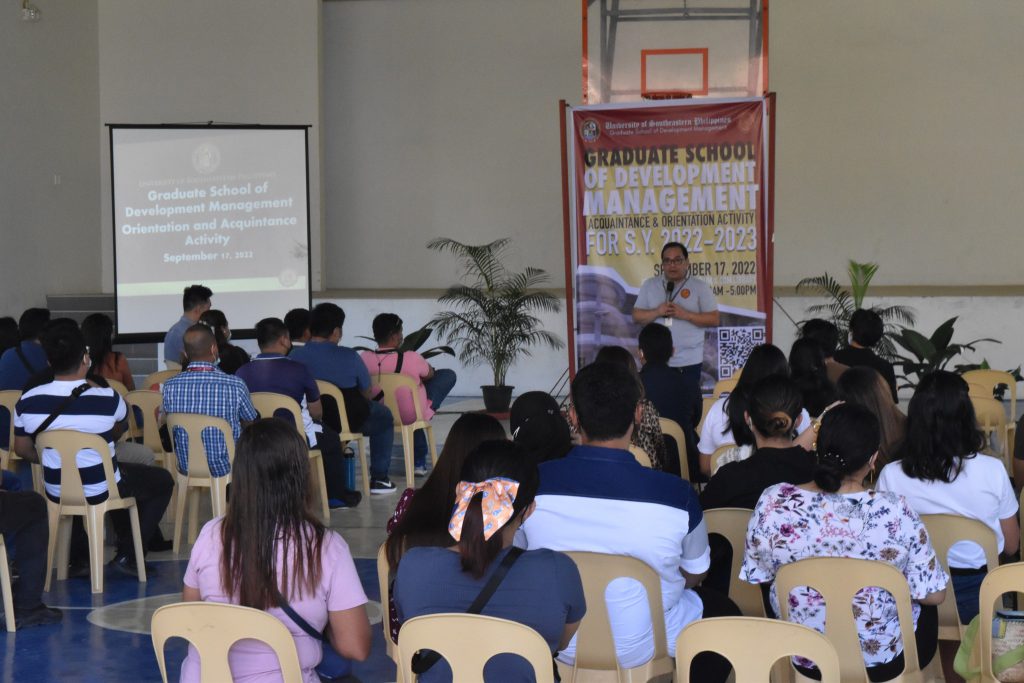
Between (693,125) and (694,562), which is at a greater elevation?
(693,125)

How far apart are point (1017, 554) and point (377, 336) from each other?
4.36 m

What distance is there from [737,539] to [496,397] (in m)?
7.68

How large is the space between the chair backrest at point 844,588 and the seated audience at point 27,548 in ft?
9.80

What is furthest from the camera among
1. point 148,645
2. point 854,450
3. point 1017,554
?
point 148,645

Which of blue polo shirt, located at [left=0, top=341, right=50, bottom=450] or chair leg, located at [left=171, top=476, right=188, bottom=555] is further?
blue polo shirt, located at [left=0, top=341, right=50, bottom=450]

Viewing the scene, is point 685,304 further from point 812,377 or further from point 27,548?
point 27,548

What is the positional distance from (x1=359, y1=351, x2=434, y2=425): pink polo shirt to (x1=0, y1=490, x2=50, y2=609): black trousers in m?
2.87

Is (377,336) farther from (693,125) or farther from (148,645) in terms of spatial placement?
(148,645)

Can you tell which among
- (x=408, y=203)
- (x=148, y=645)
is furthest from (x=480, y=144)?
(x=148, y=645)

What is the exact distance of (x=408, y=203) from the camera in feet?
43.7

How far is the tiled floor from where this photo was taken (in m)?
4.11

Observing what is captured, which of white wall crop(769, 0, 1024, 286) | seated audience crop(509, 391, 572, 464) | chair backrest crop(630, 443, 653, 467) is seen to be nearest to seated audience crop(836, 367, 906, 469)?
chair backrest crop(630, 443, 653, 467)

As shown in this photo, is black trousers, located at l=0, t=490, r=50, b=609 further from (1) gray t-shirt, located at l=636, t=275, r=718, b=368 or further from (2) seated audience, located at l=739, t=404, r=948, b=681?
(1) gray t-shirt, located at l=636, t=275, r=718, b=368

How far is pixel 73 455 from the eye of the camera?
4949 millimetres
